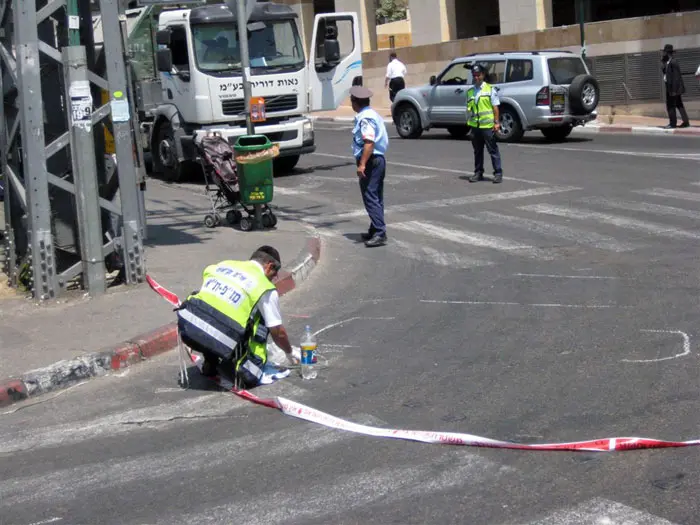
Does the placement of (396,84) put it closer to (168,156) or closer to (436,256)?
(168,156)

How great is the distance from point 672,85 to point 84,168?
1775cm

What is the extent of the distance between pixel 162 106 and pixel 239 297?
13058 mm

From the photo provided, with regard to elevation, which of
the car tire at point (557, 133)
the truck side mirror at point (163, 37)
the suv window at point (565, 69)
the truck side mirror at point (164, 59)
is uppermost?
the truck side mirror at point (163, 37)

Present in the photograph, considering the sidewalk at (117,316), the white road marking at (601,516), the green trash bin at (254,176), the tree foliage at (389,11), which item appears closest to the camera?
the white road marking at (601,516)

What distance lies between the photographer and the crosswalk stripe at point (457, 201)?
15266 mm

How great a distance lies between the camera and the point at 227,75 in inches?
733

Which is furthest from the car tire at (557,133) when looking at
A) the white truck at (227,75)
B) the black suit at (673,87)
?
the white truck at (227,75)

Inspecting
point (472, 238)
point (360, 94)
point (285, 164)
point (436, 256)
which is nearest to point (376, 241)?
point (436, 256)

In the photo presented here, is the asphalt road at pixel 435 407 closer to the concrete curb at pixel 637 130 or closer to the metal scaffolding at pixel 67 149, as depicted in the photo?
the metal scaffolding at pixel 67 149

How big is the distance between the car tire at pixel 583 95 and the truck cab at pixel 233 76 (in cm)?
525

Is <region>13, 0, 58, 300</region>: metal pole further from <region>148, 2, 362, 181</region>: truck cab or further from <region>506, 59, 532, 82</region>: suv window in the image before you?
<region>506, 59, 532, 82</region>: suv window

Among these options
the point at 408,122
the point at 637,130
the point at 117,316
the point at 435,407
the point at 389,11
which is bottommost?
the point at 435,407

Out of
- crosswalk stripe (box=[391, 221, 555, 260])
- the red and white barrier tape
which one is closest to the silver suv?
crosswalk stripe (box=[391, 221, 555, 260])

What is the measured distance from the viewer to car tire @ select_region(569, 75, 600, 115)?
73.6ft
